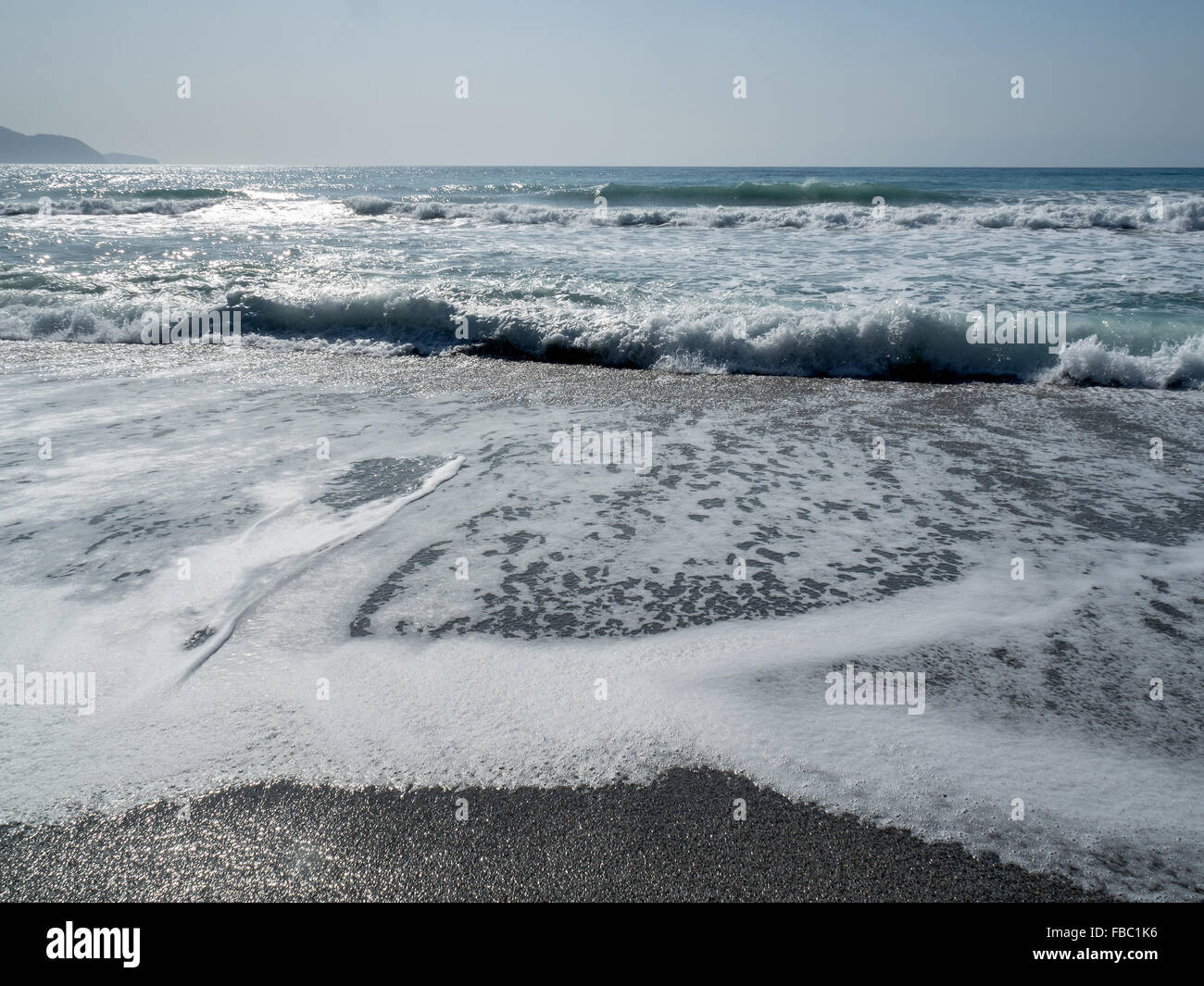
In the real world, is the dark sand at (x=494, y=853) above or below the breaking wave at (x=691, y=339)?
below

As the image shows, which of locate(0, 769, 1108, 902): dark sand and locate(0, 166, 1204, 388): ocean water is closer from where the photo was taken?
locate(0, 769, 1108, 902): dark sand

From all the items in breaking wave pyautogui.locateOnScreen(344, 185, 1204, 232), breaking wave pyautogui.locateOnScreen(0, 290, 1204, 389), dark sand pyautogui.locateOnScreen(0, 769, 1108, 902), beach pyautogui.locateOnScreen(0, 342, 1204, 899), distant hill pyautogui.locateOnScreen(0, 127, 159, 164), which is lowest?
dark sand pyautogui.locateOnScreen(0, 769, 1108, 902)

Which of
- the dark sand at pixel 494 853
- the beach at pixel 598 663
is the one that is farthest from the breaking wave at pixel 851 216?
the dark sand at pixel 494 853

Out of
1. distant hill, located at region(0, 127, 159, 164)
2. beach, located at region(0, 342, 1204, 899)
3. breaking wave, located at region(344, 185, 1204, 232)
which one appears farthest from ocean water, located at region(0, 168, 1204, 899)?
distant hill, located at region(0, 127, 159, 164)

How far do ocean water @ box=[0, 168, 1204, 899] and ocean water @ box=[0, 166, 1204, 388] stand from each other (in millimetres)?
75

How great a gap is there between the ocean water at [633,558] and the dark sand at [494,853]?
8cm

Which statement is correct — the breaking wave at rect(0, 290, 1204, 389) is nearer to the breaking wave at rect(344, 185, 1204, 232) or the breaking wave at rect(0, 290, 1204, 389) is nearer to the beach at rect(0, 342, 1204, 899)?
the beach at rect(0, 342, 1204, 899)

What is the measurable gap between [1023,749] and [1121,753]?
11.4 inches

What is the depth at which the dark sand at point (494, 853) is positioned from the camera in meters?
1.75

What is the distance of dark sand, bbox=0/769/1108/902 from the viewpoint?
1750mm

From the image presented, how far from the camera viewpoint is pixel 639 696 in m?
2.43

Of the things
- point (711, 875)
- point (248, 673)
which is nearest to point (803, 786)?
point (711, 875)

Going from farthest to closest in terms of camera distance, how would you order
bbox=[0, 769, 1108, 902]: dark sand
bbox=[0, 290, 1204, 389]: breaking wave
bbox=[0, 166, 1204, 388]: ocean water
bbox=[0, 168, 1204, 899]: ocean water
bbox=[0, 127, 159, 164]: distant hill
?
bbox=[0, 127, 159, 164]: distant hill < bbox=[0, 166, 1204, 388]: ocean water < bbox=[0, 290, 1204, 389]: breaking wave < bbox=[0, 168, 1204, 899]: ocean water < bbox=[0, 769, 1108, 902]: dark sand

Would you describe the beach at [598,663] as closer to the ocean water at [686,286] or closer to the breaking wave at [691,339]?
the breaking wave at [691,339]
